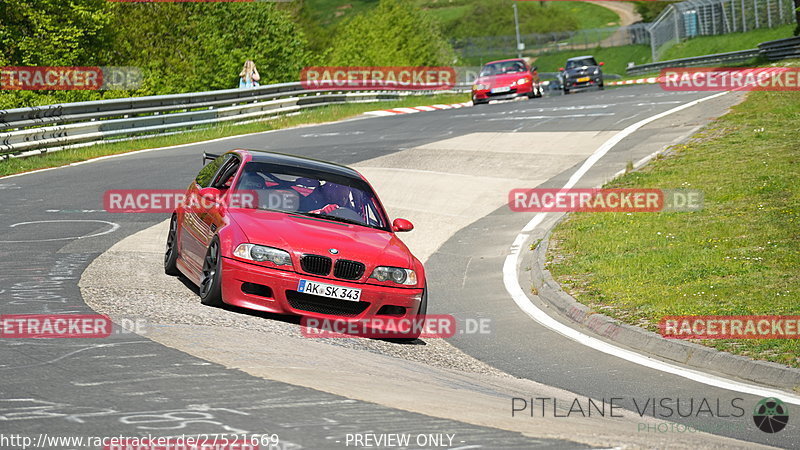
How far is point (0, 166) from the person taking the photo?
70.1 ft

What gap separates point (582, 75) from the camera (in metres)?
46.8

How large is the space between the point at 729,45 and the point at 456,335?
199 feet

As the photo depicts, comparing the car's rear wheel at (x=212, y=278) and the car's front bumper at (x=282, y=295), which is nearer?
the car's front bumper at (x=282, y=295)

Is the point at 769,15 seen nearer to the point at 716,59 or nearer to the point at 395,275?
the point at 716,59

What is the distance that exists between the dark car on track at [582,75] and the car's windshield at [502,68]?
711cm

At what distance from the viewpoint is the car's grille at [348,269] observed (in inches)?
372

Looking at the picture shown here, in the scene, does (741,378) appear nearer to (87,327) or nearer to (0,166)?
(87,327)
